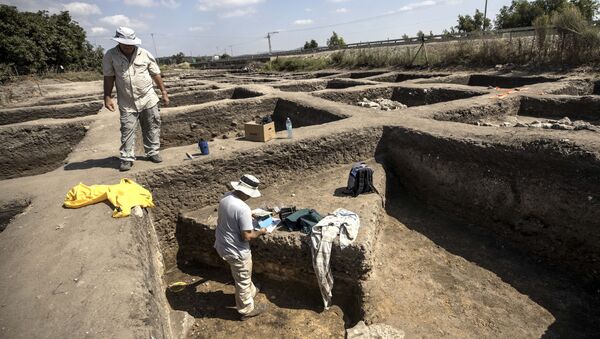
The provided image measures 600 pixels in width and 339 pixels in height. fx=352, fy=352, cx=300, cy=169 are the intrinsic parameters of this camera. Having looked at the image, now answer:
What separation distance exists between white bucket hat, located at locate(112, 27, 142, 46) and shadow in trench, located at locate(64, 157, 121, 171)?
1.54m

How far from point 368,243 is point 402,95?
6523 mm

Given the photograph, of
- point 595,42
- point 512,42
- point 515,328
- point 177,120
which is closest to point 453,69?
point 512,42

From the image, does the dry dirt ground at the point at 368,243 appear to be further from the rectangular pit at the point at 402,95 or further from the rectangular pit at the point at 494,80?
the rectangular pit at the point at 494,80

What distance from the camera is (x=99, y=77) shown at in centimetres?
2373

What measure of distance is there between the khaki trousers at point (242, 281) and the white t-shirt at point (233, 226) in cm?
7

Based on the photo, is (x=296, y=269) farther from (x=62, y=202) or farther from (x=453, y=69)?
(x=453, y=69)

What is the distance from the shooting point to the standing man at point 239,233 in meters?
3.18

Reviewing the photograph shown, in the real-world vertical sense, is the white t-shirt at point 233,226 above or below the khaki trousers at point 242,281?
above

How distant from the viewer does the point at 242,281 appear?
11.1 ft

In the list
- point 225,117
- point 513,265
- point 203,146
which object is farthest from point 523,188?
point 225,117

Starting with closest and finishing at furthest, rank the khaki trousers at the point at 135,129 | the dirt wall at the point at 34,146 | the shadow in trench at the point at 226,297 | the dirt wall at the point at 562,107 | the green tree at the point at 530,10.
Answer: the shadow in trench at the point at 226,297
the khaki trousers at the point at 135,129
the dirt wall at the point at 562,107
the dirt wall at the point at 34,146
the green tree at the point at 530,10

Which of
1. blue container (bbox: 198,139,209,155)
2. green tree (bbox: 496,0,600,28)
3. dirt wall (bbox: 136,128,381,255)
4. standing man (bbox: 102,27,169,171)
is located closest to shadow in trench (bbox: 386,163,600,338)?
dirt wall (bbox: 136,128,381,255)

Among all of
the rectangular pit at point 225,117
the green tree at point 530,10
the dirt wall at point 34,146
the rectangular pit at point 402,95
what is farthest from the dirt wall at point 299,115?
the green tree at point 530,10

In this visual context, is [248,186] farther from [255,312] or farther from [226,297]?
[226,297]
